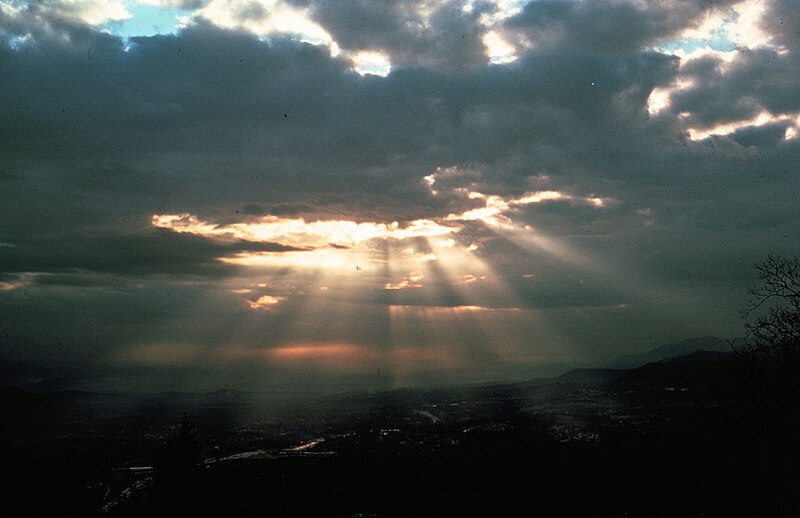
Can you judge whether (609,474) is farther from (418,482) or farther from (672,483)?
(418,482)

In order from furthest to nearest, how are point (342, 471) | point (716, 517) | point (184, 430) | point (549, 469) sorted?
point (342, 471) → point (549, 469) → point (184, 430) → point (716, 517)

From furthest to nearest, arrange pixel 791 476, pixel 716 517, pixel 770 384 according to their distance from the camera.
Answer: pixel 716 517 < pixel 791 476 < pixel 770 384

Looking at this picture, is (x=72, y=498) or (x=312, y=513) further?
(x=72, y=498)

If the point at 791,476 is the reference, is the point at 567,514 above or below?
below

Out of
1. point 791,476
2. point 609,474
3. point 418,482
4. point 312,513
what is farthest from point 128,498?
point 791,476

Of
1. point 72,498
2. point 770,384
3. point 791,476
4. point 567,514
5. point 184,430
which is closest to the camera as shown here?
point 770,384

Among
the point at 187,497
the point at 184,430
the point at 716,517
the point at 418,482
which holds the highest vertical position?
the point at 184,430

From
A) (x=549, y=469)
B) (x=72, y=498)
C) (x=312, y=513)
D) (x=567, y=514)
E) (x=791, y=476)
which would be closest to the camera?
(x=791, y=476)

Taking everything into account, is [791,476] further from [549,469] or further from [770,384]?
[549,469]

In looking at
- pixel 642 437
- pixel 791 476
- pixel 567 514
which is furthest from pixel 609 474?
pixel 791 476
